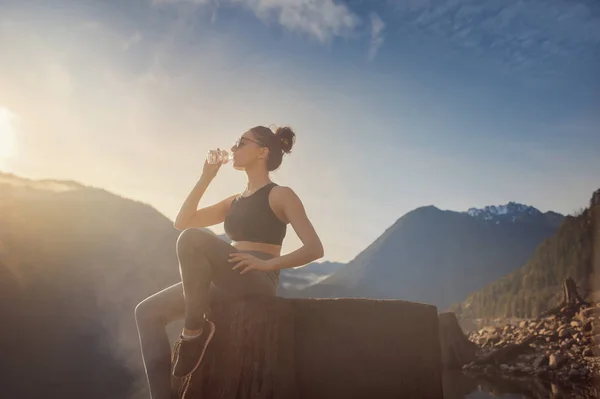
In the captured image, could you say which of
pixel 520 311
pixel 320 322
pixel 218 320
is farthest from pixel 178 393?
pixel 520 311

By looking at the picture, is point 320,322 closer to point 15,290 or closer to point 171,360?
point 171,360

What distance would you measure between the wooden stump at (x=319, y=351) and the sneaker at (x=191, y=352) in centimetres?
11

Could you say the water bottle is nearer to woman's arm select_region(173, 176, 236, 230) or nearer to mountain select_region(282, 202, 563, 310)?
woman's arm select_region(173, 176, 236, 230)

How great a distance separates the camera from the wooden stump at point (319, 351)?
2.88m

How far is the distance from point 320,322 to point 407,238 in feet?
616

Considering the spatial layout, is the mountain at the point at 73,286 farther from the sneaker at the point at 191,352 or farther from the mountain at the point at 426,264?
the mountain at the point at 426,264

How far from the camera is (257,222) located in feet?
10.5

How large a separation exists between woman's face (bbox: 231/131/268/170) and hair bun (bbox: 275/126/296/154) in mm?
170

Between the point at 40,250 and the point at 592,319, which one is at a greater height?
the point at 40,250

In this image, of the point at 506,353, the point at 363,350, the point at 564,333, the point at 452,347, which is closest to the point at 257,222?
the point at 363,350

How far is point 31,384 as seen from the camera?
2798cm

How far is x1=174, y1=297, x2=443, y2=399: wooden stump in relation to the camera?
9.45 feet

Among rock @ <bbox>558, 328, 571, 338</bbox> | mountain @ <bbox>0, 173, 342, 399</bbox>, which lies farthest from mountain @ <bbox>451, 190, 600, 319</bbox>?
mountain @ <bbox>0, 173, 342, 399</bbox>

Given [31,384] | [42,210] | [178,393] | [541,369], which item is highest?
[42,210]
